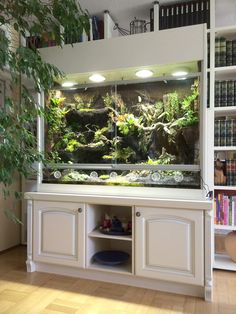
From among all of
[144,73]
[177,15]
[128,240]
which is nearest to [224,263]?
[128,240]

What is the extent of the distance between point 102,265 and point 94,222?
1.18 ft

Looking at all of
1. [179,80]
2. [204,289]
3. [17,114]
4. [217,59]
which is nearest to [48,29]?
[17,114]

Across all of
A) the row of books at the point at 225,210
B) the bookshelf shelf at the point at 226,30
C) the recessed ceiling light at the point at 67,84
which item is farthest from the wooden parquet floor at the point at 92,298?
the bookshelf shelf at the point at 226,30

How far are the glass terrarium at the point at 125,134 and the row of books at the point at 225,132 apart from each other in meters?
0.49

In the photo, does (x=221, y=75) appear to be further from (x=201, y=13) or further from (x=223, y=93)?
(x=201, y=13)

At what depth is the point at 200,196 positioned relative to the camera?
7.09 ft

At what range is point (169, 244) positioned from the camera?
210 centimetres

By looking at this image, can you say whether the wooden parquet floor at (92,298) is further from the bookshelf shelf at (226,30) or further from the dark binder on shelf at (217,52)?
the bookshelf shelf at (226,30)

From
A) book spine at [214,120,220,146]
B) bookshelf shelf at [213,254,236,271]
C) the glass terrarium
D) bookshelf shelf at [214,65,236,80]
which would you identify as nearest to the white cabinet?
the glass terrarium

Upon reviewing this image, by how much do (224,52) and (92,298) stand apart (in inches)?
94.4

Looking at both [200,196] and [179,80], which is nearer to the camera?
[200,196]

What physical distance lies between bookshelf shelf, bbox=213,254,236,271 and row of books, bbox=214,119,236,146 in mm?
1118

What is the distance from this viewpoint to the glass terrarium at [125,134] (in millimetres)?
2283

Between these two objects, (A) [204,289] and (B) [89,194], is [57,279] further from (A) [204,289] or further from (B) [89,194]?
(A) [204,289]
